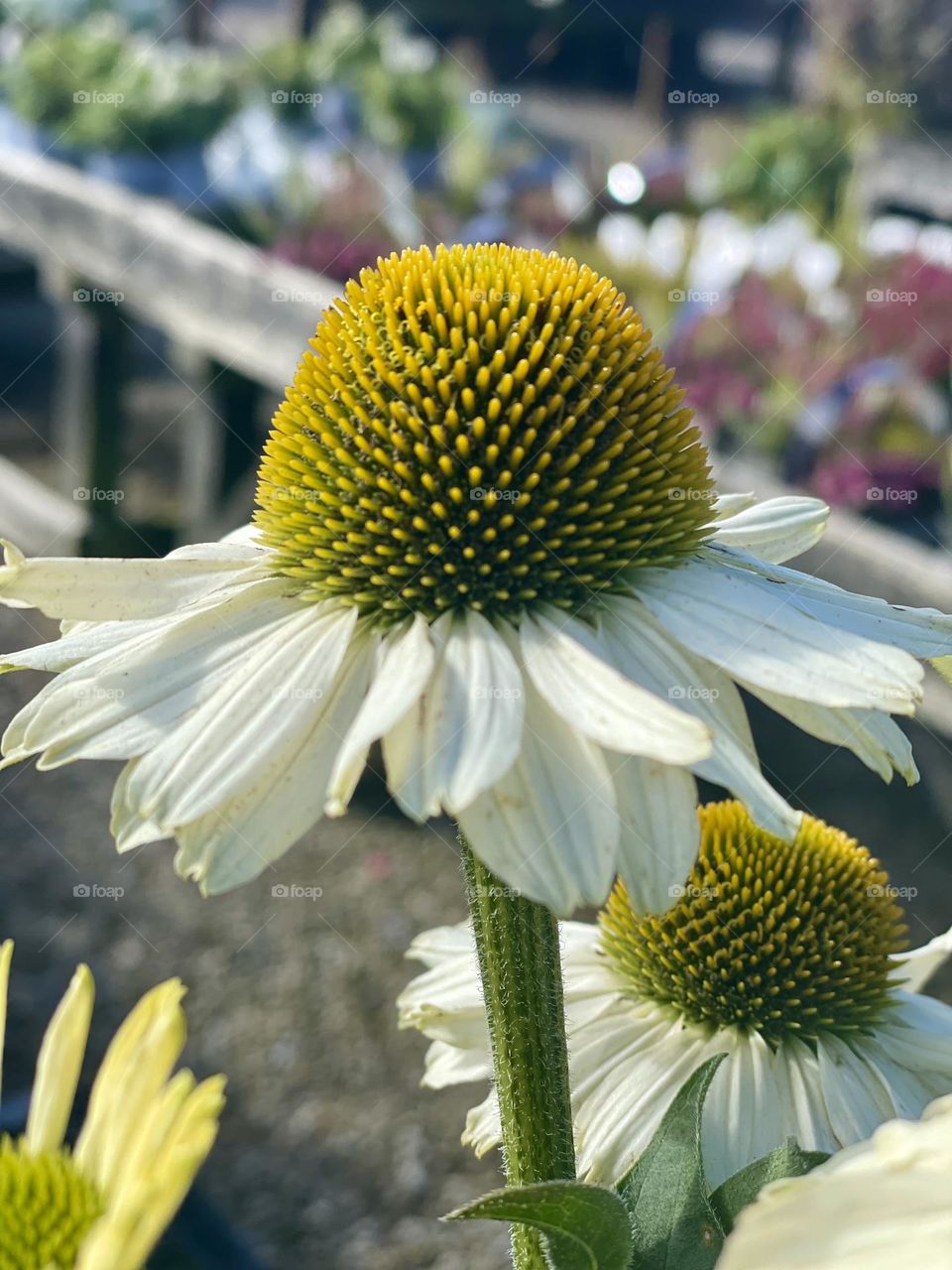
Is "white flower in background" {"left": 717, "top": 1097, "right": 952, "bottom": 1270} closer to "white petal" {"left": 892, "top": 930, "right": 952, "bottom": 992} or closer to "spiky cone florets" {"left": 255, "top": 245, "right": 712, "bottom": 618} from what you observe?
"spiky cone florets" {"left": 255, "top": 245, "right": 712, "bottom": 618}

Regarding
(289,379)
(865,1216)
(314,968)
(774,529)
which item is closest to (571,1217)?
(865,1216)

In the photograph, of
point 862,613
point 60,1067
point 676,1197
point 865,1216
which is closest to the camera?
point 865,1216

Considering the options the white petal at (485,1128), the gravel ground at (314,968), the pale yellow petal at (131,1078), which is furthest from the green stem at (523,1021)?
the gravel ground at (314,968)

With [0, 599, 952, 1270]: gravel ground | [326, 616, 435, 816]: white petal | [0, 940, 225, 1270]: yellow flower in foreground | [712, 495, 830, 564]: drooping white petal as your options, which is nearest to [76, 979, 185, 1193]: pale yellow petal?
[0, 940, 225, 1270]: yellow flower in foreground

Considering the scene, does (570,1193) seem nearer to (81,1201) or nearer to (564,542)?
(81,1201)

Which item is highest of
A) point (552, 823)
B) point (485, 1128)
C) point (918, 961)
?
point (552, 823)

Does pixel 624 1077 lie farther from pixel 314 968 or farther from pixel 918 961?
pixel 314 968
